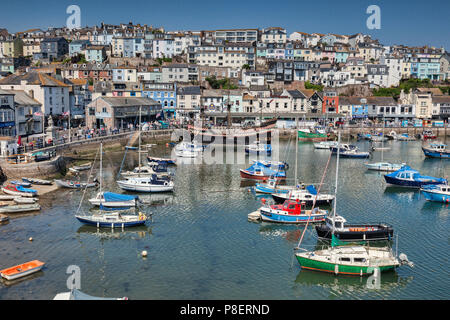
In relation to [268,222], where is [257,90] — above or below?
above

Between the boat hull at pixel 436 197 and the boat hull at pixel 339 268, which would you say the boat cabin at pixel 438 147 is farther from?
the boat hull at pixel 339 268

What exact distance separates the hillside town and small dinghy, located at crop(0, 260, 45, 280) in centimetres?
3194

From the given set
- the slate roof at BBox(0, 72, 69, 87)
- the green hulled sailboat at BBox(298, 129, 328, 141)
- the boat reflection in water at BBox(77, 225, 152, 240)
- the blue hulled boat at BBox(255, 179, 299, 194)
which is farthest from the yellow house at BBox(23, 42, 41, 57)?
the boat reflection in water at BBox(77, 225, 152, 240)

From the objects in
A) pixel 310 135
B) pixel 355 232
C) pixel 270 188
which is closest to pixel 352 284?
pixel 355 232

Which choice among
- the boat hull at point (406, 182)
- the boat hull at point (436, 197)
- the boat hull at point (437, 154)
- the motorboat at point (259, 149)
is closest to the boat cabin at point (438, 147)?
the boat hull at point (437, 154)

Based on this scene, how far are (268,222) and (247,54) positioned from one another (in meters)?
85.6

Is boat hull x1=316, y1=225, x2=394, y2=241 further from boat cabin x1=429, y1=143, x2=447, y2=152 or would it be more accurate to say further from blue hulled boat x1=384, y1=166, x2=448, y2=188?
boat cabin x1=429, y1=143, x2=447, y2=152

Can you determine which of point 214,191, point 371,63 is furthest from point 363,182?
point 371,63

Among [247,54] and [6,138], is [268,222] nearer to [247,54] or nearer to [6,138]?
[6,138]

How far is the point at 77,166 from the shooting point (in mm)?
46438

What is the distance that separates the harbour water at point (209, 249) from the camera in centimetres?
2186

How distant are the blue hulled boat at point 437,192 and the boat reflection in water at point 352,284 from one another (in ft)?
53.9

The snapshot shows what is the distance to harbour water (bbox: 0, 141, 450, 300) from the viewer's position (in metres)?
21.9

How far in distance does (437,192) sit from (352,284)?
18.9 metres
